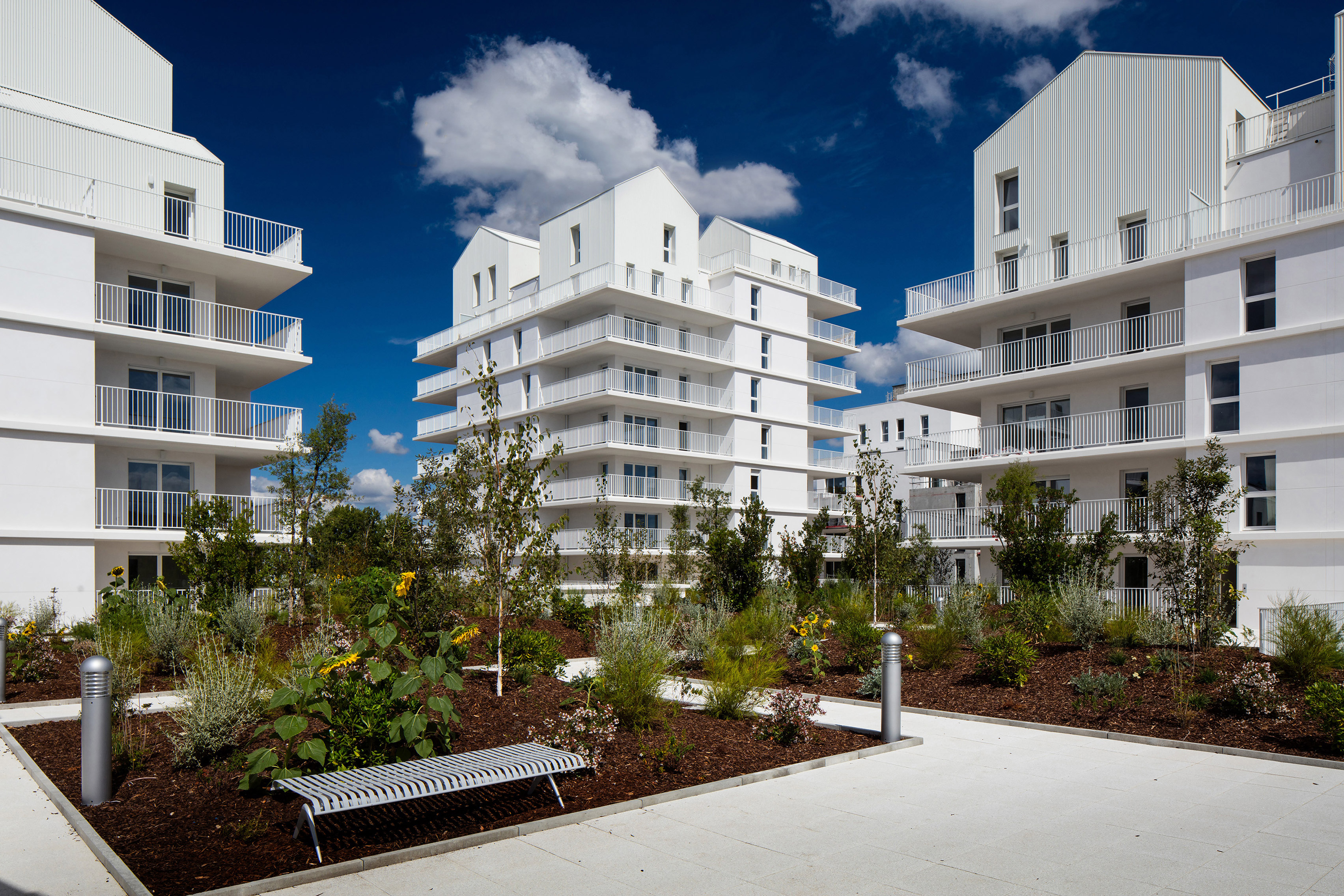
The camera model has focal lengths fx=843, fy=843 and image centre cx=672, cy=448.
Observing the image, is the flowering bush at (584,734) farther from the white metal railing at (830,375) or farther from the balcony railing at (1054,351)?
the white metal railing at (830,375)

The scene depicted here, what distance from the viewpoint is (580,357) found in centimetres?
3969

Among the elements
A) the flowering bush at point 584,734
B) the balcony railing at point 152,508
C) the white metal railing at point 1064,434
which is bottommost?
the flowering bush at point 584,734

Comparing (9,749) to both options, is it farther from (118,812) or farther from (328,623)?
(328,623)

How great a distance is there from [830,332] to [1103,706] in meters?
39.1

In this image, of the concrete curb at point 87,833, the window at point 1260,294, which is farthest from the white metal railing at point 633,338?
the concrete curb at point 87,833

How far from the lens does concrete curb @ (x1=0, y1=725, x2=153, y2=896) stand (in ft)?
16.5

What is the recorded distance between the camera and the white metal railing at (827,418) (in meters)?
46.7

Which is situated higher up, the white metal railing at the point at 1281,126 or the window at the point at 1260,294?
the white metal railing at the point at 1281,126

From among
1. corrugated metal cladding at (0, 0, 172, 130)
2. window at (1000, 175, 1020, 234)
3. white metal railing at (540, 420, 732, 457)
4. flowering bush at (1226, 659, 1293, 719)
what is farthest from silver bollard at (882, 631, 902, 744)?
corrugated metal cladding at (0, 0, 172, 130)

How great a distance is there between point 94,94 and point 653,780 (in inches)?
1147

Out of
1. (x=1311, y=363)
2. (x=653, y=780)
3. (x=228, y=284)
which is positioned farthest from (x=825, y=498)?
(x=653, y=780)

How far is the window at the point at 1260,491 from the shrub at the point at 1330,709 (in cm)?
1556

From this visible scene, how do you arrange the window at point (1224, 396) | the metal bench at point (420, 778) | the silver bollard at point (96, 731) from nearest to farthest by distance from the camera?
1. the metal bench at point (420, 778)
2. the silver bollard at point (96, 731)
3. the window at point (1224, 396)

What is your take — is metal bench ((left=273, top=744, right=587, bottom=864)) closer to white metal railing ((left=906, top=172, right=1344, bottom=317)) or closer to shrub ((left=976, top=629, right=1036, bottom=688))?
shrub ((left=976, top=629, right=1036, bottom=688))
